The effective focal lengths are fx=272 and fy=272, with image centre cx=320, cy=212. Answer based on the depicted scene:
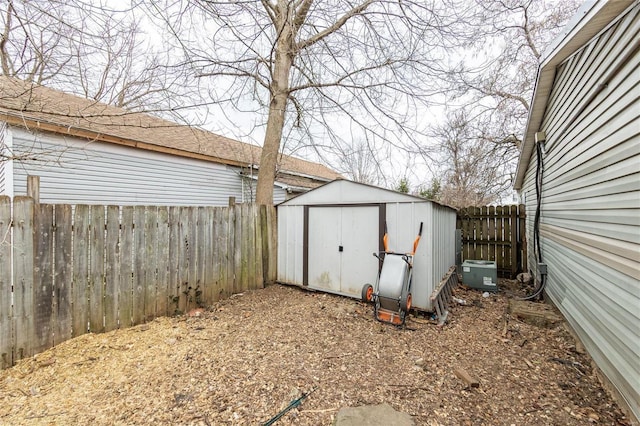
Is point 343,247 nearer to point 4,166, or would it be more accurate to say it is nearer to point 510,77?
point 4,166

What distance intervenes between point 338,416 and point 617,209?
292cm

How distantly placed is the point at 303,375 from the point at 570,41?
4.79 meters

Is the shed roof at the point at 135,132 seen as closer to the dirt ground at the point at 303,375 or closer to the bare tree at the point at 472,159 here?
the dirt ground at the point at 303,375

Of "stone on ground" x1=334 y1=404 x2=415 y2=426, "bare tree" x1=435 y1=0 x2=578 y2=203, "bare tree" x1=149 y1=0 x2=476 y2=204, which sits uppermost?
"bare tree" x1=435 y1=0 x2=578 y2=203

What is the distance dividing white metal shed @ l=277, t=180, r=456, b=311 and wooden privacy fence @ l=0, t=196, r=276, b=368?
1.07 metres

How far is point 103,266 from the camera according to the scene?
132 inches

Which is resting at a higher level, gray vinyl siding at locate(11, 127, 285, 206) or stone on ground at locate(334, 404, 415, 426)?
gray vinyl siding at locate(11, 127, 285, 206)

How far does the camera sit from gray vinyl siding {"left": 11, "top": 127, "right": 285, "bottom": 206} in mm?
5648

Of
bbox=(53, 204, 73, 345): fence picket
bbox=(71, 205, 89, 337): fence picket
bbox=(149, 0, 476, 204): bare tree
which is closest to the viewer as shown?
bbox=(53, 204, 73, 345): fence picket

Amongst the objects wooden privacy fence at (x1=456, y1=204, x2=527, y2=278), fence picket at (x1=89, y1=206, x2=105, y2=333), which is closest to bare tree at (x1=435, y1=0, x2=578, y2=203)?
wooden privacy fence at (x1=456, y1=204, x2=527, y2=278)

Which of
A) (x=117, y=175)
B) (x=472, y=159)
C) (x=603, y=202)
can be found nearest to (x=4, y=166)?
(x=117, y=175)

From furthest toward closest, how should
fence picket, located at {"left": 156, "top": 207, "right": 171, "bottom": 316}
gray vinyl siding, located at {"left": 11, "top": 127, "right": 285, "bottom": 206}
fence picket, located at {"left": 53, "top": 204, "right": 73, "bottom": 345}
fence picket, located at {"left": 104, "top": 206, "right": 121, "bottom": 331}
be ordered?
gray vinyl siding, located at {"left": 11, "top": 127, "right": 285, "bottom": 206}, fence picket, located at {"left": 156, "top": 207, "right": 171, "bottom": 316}, fence picket, located at {"left": 104, "top": 206, "right": 121, "bottom": 331}, fence picket, located at {"left": 53, "top": 204, "right": 73, "bottom": 345}

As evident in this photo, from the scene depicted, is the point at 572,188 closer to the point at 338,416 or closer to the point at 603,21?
the point at 603,21

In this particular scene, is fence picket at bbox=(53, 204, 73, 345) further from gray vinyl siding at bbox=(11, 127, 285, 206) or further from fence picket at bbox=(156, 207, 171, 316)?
gray vinyl siding at bbox=(11, 127, 285, 206)
